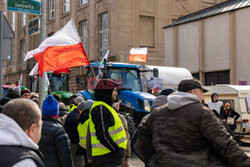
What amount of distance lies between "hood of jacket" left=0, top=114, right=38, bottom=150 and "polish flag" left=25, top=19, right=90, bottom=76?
6.81 metres

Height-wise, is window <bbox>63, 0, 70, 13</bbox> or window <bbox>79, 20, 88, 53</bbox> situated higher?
window <bbox>63, 0, 70, 13</bbox>

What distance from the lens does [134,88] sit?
1288 centimetres

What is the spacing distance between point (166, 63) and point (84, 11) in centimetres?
1051

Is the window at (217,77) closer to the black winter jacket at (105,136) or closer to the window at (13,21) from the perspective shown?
the black winter jacket at (105,136)

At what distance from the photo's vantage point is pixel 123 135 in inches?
181

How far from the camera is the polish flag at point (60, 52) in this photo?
897 centimetres

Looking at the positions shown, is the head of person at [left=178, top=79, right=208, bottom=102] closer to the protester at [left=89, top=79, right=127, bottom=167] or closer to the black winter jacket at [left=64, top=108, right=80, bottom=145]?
the protester at [left=89, top=79, right=127, bottom=167]

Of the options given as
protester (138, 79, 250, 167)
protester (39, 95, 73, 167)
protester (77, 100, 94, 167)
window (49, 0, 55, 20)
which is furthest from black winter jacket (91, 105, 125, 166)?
window (49, 0, 55, 20)

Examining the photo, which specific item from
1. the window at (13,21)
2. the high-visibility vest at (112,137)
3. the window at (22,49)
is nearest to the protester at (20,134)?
the high-visibility vest at (112,137)

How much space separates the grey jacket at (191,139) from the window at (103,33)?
29.1 meters

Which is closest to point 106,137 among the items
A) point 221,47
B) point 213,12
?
point 221,47

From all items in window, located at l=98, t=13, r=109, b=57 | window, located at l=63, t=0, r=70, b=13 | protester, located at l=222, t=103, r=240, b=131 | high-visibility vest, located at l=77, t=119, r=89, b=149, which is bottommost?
protester, located at l=222, t=103, r=240, b=131

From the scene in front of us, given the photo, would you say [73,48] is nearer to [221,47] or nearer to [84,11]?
[221,47]

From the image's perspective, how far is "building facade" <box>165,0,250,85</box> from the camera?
23.4m
